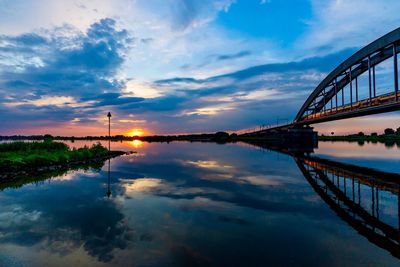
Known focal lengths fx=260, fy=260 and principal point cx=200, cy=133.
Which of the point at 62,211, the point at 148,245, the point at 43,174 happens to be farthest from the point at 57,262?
the point at 43,174

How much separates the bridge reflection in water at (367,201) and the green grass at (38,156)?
21.7 metres

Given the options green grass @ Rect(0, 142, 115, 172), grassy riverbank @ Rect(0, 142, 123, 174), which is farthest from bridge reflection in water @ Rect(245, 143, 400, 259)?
green grass @ Rect(0, 142, 115, 172)

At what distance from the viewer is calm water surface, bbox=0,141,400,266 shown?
650 cm

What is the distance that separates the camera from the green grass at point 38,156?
20.2m

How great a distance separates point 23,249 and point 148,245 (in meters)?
3.31

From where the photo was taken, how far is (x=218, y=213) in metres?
10.3

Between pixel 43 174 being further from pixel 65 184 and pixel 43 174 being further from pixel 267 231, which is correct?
pixel 267 231

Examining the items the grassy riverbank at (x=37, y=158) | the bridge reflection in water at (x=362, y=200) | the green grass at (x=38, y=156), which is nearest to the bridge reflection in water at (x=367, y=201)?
the bridge reflection in water at (x=362, y=200)

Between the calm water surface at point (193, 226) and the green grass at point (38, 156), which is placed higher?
the green grass at point (38, 156)

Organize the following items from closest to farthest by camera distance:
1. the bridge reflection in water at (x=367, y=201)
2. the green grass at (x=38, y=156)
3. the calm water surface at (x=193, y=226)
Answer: the calm water surface at (x=193, y=226) < the bridge reflection in water at (x=367, y=201) < the green grass at (x=38, y=156)

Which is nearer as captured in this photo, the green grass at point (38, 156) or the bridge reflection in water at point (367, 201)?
the bridge reflection in water at point (367, 201)

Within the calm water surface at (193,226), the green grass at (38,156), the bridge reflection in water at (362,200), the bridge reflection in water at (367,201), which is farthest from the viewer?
the green grass at (38,156)

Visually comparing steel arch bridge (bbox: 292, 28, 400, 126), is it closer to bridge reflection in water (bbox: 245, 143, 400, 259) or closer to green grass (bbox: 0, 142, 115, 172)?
bridge reflection in water (bbox: 245, 143, 400, 259)

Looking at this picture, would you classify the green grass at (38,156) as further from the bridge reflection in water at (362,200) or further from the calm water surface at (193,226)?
the bridge reflection in water at (362,200)
